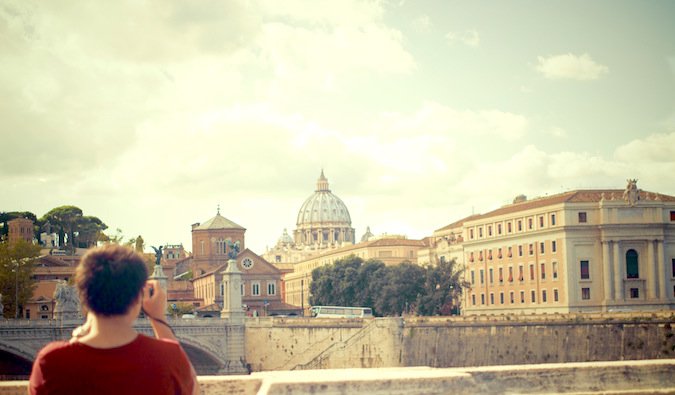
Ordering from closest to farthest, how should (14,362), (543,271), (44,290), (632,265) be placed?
(14,362), (632,265), (543,271), (44,290)

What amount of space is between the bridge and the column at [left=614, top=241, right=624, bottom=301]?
29.3 m

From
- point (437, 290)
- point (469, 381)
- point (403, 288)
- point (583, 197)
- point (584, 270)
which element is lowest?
point (469, 381)

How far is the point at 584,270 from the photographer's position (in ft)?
272

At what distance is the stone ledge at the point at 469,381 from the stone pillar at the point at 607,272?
62577 mm

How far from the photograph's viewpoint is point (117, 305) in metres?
5.51

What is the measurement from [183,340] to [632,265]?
119 feet

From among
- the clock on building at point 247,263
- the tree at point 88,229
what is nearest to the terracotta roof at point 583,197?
the clock on building at point 247,263

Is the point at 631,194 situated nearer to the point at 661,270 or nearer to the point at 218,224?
the point at 661,270

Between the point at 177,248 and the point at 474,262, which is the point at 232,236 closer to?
the point at 474,262

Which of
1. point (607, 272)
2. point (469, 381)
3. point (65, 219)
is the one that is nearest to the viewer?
point (469, 381)

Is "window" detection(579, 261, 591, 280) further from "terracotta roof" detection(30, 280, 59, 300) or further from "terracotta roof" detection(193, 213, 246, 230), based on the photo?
"terracotta roof" detection(30, 280, 59, 300)

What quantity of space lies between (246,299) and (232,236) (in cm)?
1857

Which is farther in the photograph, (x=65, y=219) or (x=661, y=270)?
(x=65, y=219)

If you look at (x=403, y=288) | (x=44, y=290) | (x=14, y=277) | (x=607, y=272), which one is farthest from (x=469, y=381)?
(x=44, y=290)
